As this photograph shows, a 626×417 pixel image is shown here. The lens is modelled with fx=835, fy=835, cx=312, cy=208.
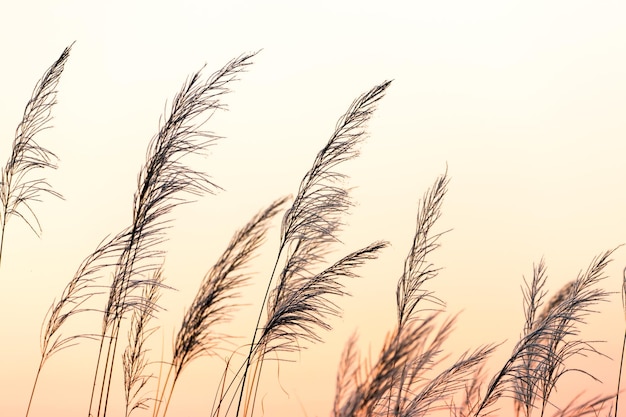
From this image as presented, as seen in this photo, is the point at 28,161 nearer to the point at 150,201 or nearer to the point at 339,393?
the point at 150,201

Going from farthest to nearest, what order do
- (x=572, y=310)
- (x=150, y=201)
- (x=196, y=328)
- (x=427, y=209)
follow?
(x=427, y=209) < (x=572, y=310) < (x=196, y=328) < (x=150, y=201)

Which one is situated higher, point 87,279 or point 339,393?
point 87,279

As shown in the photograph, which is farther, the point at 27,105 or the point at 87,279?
the point at 27,105

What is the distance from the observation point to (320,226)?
3.88 meters

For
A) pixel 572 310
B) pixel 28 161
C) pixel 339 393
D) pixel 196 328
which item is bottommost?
pixel 339 393

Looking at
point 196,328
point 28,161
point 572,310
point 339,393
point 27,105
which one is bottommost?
point 339,393

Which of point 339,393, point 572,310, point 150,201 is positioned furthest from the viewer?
point 572,310

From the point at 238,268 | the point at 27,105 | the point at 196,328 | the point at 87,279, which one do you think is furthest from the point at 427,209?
the point at 27,105

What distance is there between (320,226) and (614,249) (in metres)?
1.73

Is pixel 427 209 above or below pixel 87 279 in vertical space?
above

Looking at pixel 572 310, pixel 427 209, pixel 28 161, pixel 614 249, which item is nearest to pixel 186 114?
pixel 28 161

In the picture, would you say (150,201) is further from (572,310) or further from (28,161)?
(572,310)

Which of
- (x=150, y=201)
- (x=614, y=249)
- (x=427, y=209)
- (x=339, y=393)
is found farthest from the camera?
(x=614, y=249)

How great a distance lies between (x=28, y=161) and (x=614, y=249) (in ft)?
9.98
